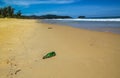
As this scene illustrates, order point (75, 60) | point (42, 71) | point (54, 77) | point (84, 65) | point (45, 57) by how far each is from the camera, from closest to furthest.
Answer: point (54, 77)
point (42, 71)
point (84, 65)
point (75, 60)
point (45, 57)

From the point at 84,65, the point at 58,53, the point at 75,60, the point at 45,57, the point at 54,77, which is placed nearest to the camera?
the point at 54,77

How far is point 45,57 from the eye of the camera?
444cm

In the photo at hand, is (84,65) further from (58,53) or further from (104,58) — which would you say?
(58,53)

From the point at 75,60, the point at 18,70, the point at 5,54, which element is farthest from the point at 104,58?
the point at 5,54

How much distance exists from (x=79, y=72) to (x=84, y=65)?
17.6 inches

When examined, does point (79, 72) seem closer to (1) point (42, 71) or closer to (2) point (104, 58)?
(1) point (42, 71)

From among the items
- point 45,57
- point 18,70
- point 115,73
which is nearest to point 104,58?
point 115,73

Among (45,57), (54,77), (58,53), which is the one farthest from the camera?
(58,53)

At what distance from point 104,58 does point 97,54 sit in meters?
0.43

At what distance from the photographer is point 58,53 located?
16.1 ft

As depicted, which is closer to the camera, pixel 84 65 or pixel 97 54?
pixel 84 65

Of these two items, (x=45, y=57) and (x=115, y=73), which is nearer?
(x=115, y=73)

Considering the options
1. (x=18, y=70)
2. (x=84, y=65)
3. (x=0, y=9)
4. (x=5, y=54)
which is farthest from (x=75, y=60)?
(x=0, y=9)

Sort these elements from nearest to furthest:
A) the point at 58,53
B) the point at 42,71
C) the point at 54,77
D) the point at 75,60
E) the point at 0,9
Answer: the point at 54,77 → the point at 42,71 → the point at 75,60 → the point at 58,53 → the point at 0,9
